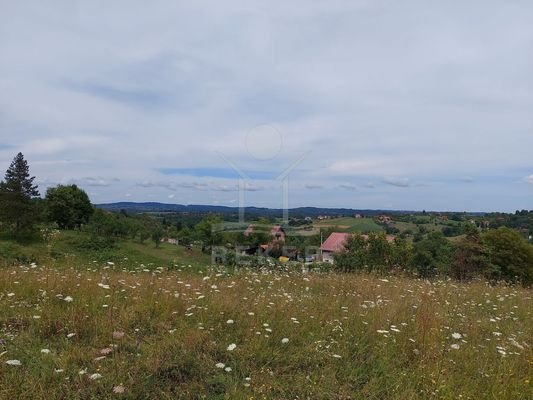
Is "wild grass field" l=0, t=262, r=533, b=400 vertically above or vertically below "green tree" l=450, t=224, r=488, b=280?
above

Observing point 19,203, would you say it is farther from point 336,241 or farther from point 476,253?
point 476,253

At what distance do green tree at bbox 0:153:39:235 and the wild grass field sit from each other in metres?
46.1

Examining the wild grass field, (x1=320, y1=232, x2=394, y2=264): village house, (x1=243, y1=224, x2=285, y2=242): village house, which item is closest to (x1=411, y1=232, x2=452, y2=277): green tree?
(x1=320, y1=232, x2=394, y2=264): village house

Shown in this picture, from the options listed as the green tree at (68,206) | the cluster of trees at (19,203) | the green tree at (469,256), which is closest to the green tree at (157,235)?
the cluster of trees at (19,203)

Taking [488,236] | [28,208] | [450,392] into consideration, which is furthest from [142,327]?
[28,208]

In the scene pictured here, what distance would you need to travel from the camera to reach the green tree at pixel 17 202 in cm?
4444

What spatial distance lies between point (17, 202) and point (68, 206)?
19.7 metres

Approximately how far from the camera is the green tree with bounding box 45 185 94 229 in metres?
62.1

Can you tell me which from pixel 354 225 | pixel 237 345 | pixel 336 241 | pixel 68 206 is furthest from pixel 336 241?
pixel 68 206

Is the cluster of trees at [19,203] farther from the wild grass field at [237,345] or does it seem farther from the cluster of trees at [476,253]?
the wild grass field at [237,345]

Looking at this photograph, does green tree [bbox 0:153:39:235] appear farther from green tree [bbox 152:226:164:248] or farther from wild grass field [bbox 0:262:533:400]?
wild grass field [bbox 0:262:533:400]

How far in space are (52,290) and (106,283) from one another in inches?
27.9

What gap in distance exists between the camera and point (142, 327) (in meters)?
3.87

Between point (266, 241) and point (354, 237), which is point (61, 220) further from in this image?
point (266, 241)
